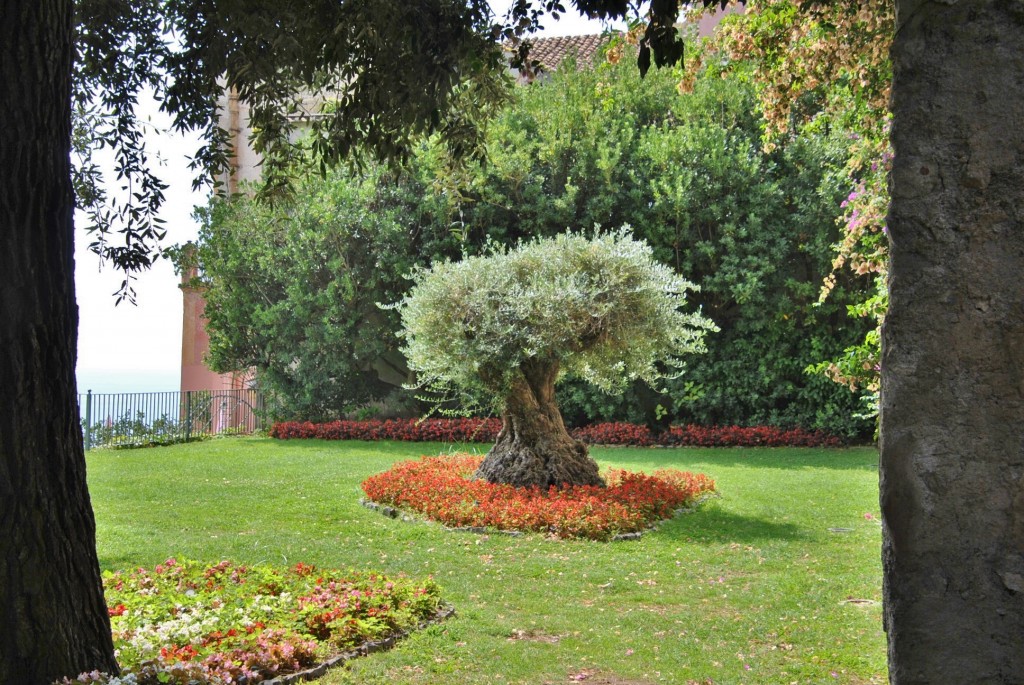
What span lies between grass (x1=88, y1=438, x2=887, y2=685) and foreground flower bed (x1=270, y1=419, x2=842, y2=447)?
14.3 ft

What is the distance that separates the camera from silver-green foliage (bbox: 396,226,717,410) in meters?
11.9

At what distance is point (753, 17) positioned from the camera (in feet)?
28.7

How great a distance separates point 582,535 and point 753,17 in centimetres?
561

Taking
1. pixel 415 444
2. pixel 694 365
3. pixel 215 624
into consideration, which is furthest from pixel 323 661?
pixel 694 365

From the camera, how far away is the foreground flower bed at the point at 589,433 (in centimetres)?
2031

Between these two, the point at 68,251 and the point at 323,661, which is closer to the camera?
the point at 68,251

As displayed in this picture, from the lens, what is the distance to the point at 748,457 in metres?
18.3

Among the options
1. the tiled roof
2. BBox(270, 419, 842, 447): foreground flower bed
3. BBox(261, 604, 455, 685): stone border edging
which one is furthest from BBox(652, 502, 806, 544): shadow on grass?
the tiled roof

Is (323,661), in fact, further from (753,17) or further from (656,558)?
(753,17)

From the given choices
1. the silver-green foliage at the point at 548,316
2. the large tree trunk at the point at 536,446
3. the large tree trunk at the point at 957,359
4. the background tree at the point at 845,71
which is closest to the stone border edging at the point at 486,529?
the large tree trunk at the point at 536,446

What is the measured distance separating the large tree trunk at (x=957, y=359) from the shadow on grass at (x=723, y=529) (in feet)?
23.8

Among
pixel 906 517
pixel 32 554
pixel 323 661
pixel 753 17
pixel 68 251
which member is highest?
pixel 753 17

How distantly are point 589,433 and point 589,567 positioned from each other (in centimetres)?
1295

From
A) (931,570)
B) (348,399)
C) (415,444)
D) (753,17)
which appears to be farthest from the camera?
(348,399)
